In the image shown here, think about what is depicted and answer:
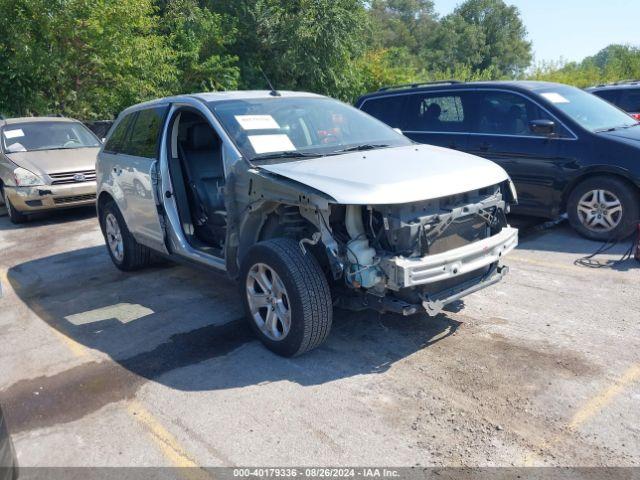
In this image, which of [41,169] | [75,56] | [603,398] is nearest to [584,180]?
[603,398]

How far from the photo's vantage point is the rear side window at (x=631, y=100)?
10.3 metres


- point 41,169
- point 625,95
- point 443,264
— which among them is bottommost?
point 443,264

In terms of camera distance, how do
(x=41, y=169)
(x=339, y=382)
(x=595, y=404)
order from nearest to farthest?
1. (x=595, y=404)
2. (x=339, y=382)
3. (x=41, y=169)

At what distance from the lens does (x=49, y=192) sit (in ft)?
29.9

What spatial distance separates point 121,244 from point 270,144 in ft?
8.70

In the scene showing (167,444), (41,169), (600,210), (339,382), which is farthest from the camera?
(41,169)

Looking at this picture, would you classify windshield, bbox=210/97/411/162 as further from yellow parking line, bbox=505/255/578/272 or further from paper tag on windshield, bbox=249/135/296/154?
yellow parking line, bbox=505/255/578/272

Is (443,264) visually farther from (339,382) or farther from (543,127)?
(543,127)

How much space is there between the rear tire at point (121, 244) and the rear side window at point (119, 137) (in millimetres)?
610

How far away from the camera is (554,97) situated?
708 centimetres

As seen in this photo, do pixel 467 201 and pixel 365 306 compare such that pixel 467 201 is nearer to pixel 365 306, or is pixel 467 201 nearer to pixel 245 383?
pixel 365 306

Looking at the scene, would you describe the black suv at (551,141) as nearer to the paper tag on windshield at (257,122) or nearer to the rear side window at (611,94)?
the rear side window at (611,94)

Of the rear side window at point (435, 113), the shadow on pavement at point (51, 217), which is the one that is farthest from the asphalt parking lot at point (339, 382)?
the shadow on pavement at point (51, 217)

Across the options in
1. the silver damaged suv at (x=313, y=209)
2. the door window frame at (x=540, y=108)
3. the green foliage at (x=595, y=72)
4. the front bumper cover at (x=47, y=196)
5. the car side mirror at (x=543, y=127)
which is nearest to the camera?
the silver damaged suv at (x=313, y=209)
